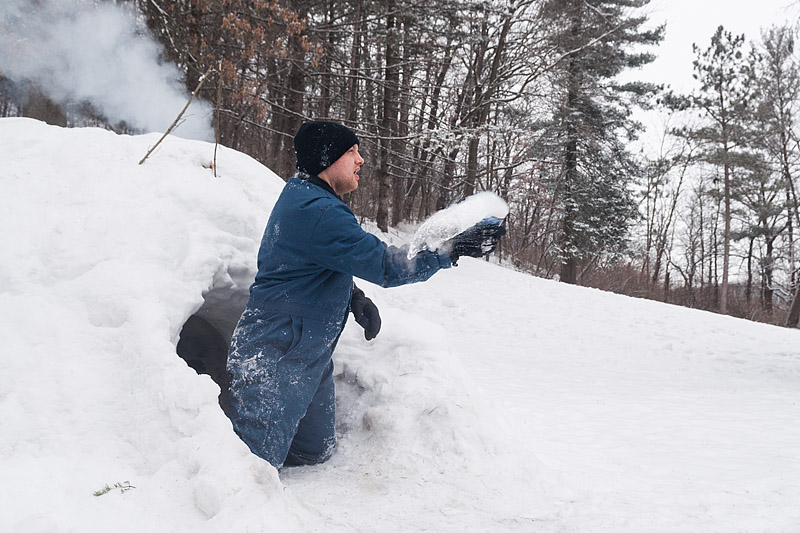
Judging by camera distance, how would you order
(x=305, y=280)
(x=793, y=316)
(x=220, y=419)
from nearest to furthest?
(x=220, y=419) → (x=305, y=280) → (x=793, y=316)

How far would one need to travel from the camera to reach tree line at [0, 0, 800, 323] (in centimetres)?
941

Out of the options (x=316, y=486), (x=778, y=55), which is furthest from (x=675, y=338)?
(x=778, y=55)

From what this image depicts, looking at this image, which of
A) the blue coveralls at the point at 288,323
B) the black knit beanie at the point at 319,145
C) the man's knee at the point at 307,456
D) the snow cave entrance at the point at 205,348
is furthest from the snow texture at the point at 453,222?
the snow cave entrance at the point at 205,348

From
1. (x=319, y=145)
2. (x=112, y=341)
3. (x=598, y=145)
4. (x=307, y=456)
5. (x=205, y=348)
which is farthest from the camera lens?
(x=598, y=145)

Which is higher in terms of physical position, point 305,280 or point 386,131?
point 386,131

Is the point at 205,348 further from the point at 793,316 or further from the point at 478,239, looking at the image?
the point at 793,316

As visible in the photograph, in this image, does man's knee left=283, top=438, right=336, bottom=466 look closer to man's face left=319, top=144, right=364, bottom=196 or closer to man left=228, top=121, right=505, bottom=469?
man left=228, top=121, right=505, bottom=469

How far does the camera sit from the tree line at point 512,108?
9414 millimetres

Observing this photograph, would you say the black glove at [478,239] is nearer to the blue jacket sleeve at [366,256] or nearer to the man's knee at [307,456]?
the blue jacket sleeve at [366,256]

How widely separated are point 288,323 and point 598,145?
17.4 m

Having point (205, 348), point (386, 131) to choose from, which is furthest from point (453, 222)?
point (386, 131)

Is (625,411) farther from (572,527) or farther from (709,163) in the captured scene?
(709,163)

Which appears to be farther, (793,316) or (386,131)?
(793,316)

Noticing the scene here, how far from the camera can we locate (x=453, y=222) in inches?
89.4
